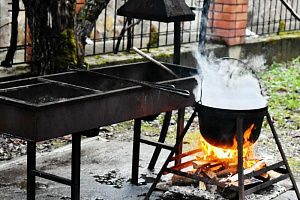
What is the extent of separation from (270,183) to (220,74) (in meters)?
0.99

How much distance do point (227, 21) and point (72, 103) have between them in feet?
21.1

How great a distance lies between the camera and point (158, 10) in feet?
18.2

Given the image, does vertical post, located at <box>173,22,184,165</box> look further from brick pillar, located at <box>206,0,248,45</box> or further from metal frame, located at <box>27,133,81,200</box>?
brick pillar, located at <box>206,0,248,45</box>

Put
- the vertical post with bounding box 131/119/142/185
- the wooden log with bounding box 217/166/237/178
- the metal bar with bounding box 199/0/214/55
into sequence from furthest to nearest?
the metal bar with bounding box 199/0/214/55
the vertical post with bounding box 131/119/142/185
the wooden log with bounding box 217/166/237/178

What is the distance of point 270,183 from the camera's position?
515 cm

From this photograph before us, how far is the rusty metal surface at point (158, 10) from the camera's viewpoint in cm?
553

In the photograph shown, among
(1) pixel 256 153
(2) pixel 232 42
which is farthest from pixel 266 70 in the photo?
(1) pixel 256 153

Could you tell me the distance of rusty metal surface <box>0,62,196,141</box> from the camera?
4.36 meters

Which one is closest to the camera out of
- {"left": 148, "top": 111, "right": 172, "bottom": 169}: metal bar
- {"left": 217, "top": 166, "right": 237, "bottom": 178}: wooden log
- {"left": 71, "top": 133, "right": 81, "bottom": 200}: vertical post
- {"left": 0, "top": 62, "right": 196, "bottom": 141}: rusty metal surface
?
{"left": 0, "top": 62, "right": 196, "bottom": 141}: rusty metal surface

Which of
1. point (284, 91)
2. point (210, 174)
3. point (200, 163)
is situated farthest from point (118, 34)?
point (210, 174)

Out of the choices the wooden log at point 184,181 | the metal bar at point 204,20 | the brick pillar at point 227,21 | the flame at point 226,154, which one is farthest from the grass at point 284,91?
the wooden log at point 184,181

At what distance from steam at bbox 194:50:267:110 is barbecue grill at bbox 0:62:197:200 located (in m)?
0.15

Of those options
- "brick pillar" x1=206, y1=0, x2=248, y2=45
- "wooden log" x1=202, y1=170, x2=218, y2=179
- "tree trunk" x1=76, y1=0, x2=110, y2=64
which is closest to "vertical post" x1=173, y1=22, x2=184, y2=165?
"wooden log" x1=202, y1=170, x2=218, y2=179

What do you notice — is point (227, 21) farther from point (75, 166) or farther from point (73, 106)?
point (73, 106)
